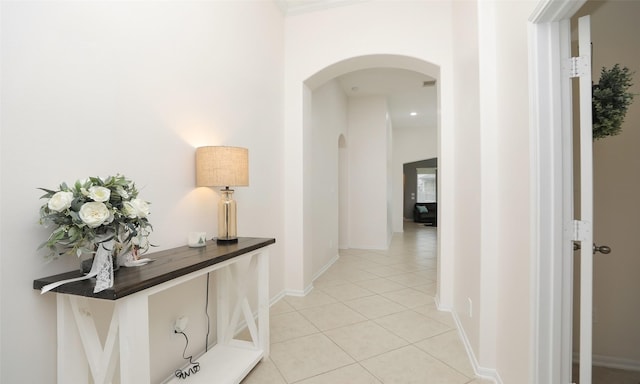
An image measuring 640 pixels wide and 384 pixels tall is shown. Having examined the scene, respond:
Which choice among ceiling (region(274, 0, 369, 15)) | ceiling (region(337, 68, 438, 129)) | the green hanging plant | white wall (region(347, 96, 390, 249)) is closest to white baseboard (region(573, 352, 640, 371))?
the green hanging plant

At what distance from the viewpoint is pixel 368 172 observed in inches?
241

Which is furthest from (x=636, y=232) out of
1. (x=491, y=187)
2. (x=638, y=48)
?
(x=638, y=48)

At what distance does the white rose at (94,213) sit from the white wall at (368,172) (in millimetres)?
5331

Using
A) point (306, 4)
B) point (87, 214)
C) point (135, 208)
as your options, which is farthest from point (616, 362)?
point (306, 4)

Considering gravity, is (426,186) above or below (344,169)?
below

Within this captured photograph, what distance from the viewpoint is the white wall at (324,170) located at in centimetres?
405

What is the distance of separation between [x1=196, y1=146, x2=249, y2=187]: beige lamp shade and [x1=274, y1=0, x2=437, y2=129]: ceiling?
7.21ft

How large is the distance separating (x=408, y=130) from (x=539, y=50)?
8519 mm

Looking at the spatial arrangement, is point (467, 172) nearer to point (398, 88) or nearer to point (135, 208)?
point (135, 208)

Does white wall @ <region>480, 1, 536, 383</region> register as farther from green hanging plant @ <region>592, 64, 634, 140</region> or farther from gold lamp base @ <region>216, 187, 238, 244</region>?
gold lamp base @ <region>216, 187, 238, 244</region>

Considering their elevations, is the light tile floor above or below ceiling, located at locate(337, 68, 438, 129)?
below

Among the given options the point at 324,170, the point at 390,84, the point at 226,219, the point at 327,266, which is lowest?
the point at 327,266

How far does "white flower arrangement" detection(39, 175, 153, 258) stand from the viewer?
3.40ft

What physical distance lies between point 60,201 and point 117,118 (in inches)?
22.4
